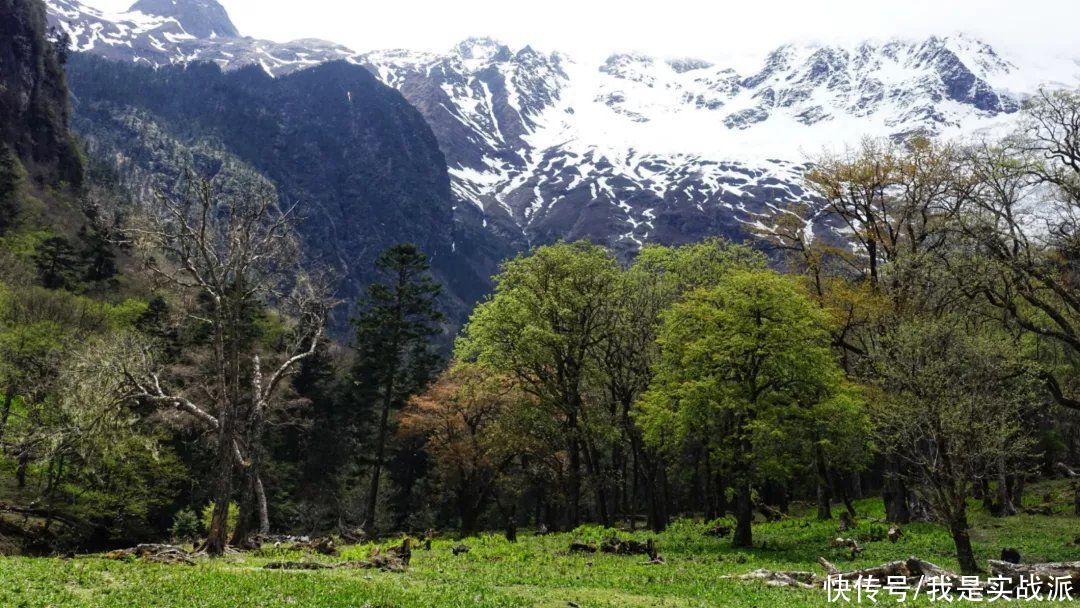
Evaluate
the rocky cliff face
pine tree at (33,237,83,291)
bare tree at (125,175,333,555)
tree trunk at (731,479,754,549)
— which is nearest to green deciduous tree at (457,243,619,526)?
tree trunk at (731,479,754,549)

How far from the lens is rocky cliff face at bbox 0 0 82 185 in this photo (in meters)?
128

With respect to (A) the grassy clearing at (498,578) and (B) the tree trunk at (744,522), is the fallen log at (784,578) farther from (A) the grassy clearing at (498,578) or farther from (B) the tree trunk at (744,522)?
(B) the tree trunk at (744,522)

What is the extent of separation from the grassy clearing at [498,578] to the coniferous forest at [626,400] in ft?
0.54

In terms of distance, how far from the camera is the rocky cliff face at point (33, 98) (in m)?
128

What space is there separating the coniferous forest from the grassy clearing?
16 cm

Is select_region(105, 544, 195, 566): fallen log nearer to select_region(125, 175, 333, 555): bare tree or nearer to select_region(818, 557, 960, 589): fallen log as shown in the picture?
select_region(125, 175, 333, 555): bare tree

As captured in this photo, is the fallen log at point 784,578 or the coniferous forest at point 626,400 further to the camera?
the coniferous forest at point 626,400

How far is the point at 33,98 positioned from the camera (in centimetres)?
13412

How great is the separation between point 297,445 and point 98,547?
23.6 metres

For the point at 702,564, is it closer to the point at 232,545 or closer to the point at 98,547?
the point at 232,545

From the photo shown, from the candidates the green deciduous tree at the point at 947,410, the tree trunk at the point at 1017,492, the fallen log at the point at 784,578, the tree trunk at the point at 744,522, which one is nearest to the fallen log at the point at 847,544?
the tree trunk at the point at 744,522

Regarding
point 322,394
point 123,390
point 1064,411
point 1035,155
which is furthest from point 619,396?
point 322,394

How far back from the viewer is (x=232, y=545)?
28.2 metres

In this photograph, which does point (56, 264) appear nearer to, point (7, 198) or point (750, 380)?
point (7, 198)
